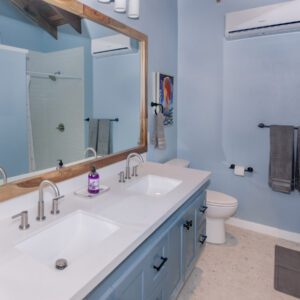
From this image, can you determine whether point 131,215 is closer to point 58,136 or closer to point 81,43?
point 58,136

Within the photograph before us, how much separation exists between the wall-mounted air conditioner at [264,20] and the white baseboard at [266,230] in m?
1.89

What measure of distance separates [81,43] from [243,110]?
1.72m

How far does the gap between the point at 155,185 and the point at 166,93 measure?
1.13 meters

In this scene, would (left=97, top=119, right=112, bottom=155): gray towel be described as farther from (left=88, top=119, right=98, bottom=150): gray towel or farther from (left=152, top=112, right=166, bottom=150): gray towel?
(left=152, top=112, right=166, bottom=150): gray towel

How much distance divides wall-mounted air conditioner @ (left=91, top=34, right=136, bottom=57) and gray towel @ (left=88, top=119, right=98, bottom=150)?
1.53ft

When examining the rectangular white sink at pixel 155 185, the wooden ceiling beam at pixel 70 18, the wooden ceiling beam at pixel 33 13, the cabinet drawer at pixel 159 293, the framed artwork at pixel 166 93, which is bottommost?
the cabinet drawer at pixel 159 293

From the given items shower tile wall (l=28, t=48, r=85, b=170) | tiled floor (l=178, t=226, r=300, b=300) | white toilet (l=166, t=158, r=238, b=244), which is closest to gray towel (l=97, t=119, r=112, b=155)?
shower tile wall (l=28, t=48, r=85, b=170)

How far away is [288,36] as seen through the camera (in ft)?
7.62

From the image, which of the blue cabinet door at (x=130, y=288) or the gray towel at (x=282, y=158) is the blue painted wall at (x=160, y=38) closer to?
the gray towel at (x=282, y=158)

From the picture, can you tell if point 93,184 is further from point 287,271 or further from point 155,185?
point 287,271

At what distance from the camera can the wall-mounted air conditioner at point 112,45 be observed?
1.75m

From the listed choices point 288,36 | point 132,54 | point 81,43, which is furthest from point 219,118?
point 81,43

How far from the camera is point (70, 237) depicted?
1.17 meters

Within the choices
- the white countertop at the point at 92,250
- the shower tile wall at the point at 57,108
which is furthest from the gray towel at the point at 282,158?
the shower tile wall at the point at 57,108
